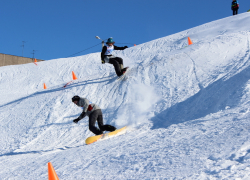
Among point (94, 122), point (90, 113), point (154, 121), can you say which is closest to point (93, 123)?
point (94, 122)

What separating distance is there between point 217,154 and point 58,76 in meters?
14.0

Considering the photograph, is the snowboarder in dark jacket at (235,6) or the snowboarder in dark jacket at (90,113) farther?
the snowboarder in dark jacket at (235,6)

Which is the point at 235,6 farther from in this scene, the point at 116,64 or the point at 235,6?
the point at 116,64

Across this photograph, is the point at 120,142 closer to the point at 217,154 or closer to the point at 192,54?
the point at 217,154

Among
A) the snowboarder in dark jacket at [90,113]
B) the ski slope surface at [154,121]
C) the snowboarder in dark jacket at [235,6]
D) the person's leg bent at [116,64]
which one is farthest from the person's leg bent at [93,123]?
the snowboarder in dark jacket at [235,6]

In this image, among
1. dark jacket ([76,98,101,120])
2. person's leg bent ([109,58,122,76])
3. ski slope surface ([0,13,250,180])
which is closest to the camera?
ski slope surface ([0,13,250,180])

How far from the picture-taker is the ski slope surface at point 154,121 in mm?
3248

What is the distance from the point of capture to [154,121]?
633 cm

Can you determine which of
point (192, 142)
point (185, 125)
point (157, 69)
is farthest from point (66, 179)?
point (157, 69)

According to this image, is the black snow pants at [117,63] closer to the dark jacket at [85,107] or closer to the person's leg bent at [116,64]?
the person's leg bent at [116,64]

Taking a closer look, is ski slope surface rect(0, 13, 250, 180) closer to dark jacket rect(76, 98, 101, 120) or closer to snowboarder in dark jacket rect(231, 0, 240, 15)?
dark jacket rect(76, 98, 101, 120)

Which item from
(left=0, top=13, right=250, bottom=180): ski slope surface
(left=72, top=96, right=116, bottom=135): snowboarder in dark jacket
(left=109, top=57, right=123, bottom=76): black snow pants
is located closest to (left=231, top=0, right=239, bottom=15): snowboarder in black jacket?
(left=0, top=13, right=250, bottom=180): ski slope surface

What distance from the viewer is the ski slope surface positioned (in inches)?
128

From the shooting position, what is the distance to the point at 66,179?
11.5 ft
